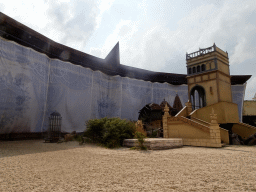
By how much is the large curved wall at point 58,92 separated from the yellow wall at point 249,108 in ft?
6.98

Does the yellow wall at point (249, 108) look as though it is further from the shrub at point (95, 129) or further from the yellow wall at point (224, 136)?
the shrub at point (95, 129)

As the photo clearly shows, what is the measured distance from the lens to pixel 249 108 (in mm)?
23500

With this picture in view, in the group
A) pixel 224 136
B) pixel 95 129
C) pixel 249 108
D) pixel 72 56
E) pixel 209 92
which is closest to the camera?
pixel 95 129

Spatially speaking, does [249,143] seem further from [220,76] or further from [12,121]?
[12,121]

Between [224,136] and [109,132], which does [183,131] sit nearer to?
[224,136]

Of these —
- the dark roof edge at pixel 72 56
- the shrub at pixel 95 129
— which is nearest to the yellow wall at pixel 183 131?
the shrub at pixel 95 129

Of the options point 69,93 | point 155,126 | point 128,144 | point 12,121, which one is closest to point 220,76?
point 155,126

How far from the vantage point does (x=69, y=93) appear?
1544cm

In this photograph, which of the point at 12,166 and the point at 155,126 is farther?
the point at 155,126

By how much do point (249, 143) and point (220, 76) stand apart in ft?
17.3

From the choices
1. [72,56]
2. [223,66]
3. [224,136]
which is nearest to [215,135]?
[224,136]

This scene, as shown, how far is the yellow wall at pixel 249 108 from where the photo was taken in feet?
76.2

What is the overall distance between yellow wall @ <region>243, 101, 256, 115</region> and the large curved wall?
6.98ft

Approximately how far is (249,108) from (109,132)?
74.4ft
